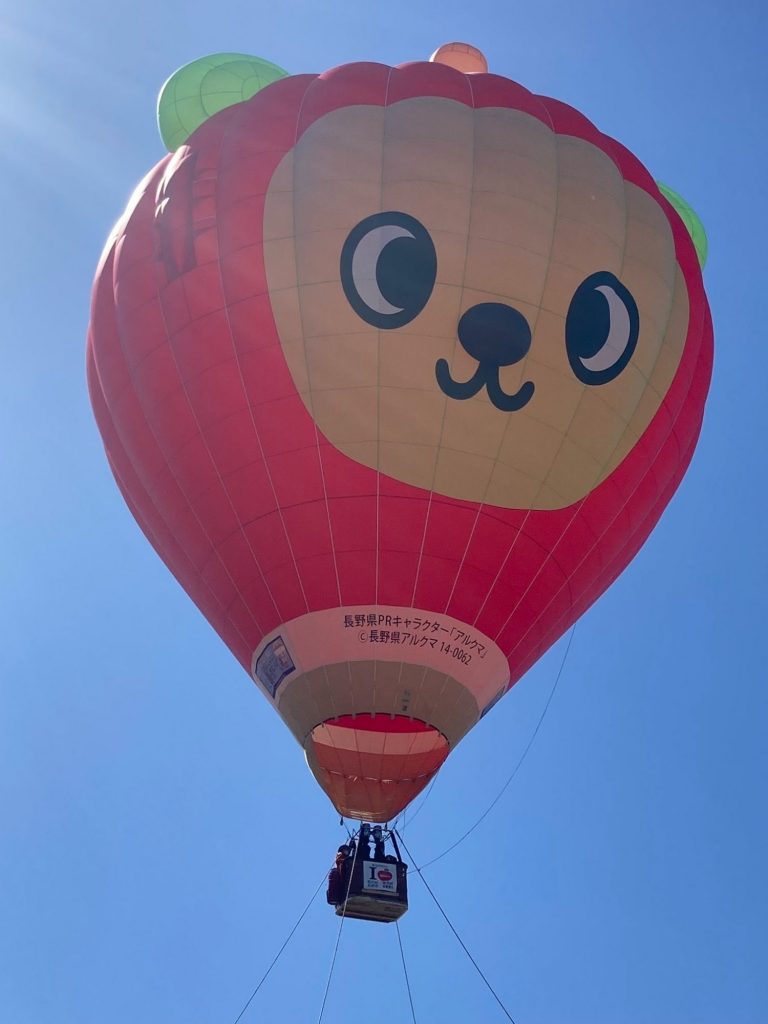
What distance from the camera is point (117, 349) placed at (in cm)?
1233

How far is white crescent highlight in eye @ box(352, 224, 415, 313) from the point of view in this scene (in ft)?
36.1

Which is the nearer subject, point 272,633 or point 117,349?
point 272,633

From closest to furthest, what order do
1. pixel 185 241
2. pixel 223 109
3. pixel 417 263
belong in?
pixel 417 263 < pixel 185 241 < pixel 223 109

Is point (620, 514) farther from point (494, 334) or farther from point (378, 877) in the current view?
point (378, 877)

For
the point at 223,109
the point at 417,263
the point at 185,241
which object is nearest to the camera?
the point at 417,263

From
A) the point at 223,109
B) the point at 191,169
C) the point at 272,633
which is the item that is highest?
the point at 223,109

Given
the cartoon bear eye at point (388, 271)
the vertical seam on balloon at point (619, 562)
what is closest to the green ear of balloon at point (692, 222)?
the vertical seam on balloon at point (619, 562)

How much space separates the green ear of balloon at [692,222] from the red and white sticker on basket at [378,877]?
19.7 ft

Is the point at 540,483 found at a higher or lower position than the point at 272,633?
higher

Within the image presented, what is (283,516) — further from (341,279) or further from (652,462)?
(652,462)

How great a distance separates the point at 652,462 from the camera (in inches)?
485

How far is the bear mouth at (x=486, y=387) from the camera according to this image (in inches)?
434

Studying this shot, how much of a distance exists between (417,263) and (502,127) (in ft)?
5.18

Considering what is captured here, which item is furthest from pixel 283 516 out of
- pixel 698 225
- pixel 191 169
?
pixel 698 225
